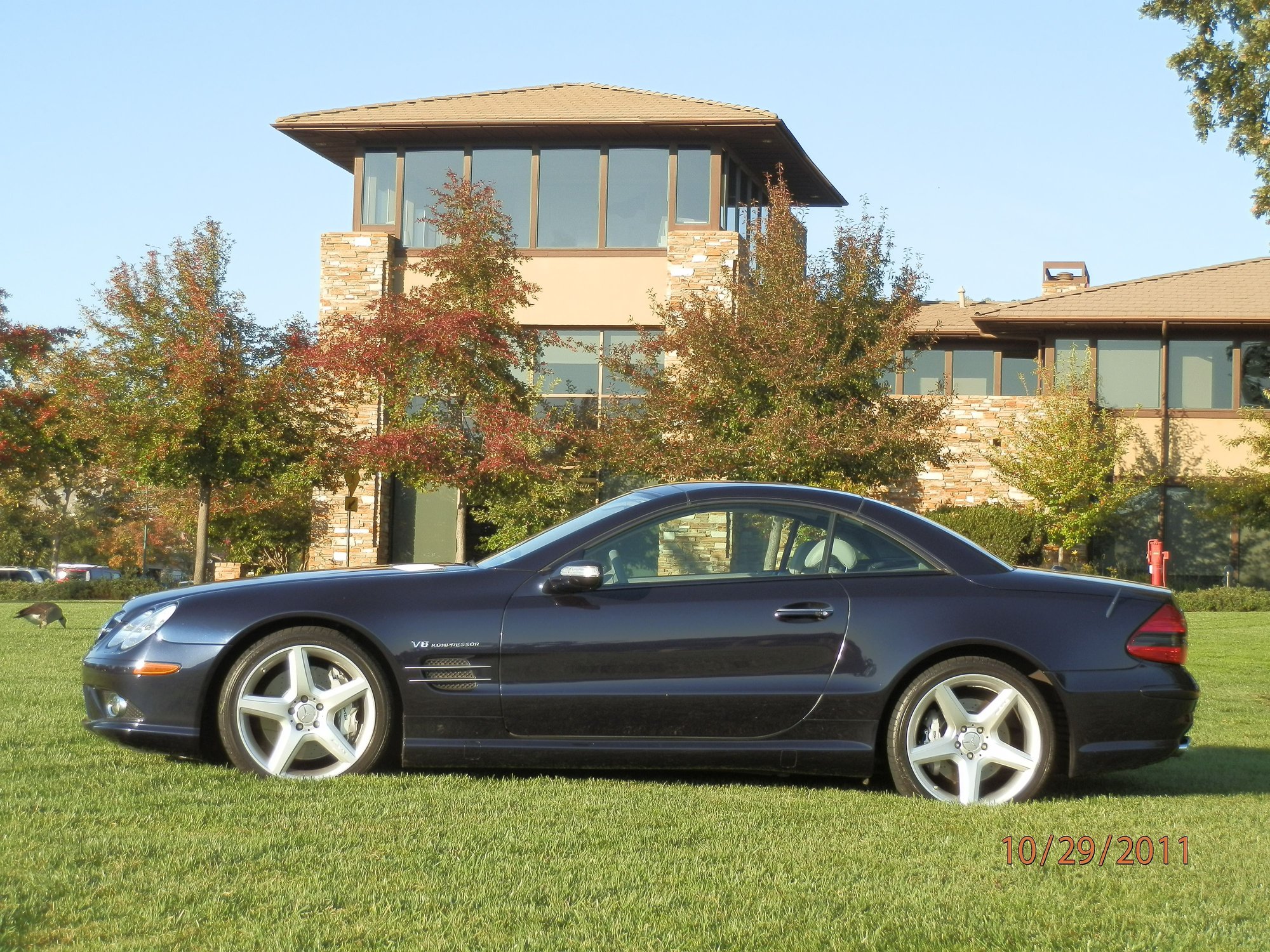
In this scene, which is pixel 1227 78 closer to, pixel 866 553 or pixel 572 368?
pixel 866 553

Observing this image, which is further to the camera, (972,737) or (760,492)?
(760,492)

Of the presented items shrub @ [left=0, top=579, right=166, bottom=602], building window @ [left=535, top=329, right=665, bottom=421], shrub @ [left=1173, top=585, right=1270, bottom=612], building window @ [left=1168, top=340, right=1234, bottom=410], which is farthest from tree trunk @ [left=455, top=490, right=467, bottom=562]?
building window @ [left=1168, top=340, right=1234, bottom=410]

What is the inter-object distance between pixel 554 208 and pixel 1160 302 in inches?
533

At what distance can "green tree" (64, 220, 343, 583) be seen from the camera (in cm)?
2378

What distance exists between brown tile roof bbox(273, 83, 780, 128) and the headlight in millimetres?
21960

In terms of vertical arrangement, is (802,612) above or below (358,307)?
below

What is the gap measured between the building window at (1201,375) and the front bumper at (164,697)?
27.7m

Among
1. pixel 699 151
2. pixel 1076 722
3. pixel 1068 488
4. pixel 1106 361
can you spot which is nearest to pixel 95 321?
pixel 699 151

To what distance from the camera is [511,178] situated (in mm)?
27578

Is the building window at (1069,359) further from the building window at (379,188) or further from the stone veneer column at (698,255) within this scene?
the building window at (379,188)

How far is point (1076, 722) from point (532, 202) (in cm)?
2293

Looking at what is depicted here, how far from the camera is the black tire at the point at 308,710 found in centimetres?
568

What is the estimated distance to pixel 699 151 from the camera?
27.1 m
